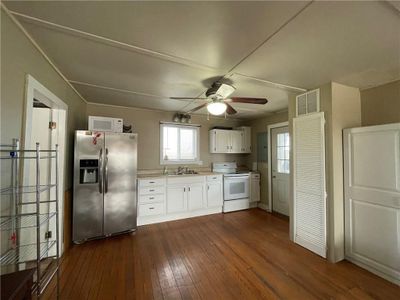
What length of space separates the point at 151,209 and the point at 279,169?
2.99m

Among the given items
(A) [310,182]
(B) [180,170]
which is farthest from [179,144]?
(A) [310,182]

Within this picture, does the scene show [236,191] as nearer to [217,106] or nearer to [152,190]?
[152,190]

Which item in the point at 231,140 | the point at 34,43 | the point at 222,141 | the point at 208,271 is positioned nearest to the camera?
the point at 34,43

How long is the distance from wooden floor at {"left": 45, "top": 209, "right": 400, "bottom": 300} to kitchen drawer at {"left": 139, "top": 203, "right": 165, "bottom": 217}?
412mm

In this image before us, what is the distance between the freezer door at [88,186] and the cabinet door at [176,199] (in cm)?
126

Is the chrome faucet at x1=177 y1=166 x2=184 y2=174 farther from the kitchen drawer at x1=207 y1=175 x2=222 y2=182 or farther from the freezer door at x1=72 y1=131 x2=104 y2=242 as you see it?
the freezer door at x1=72 y1=131 x2=104 y2=242

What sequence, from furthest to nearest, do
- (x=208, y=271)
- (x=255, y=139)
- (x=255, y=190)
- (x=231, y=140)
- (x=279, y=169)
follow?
(x=255, y=139), (x=231, y=140), (x=255, y=190), (x=279, y=169), (x=208, y=271)

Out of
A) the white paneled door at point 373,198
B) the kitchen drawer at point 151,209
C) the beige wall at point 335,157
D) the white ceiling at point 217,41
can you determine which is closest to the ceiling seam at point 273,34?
the white ceiling at point 217,41

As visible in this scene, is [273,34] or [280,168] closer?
[273,34]

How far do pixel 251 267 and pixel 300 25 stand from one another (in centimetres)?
255

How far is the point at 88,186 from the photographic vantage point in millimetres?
2791

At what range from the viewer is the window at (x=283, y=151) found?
400 cm

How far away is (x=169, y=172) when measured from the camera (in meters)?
4.24

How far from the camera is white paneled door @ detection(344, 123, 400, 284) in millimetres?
1989
